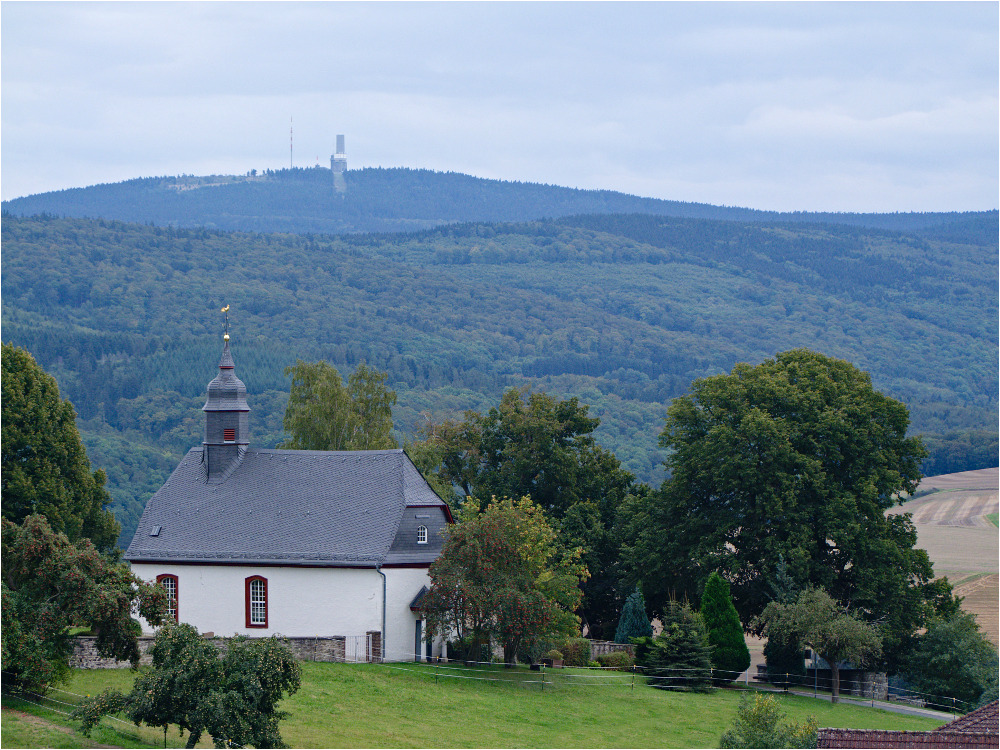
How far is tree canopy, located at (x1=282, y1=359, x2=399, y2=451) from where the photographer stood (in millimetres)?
70438

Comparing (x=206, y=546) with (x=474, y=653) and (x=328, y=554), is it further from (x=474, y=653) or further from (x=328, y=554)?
(x=474, y=653)

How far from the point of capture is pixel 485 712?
134 ft

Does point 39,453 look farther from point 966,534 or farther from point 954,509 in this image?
point 954,509

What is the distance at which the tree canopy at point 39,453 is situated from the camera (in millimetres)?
56219

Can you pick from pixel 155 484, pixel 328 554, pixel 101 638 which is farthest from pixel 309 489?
pixel 155 484

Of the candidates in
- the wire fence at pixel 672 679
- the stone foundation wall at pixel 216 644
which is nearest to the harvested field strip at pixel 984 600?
the wire fence at pixel 672 679

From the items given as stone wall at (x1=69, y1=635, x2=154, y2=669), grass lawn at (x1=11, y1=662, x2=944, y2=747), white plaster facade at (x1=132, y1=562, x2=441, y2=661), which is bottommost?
grass lawn at (x1=11, y1=662, x2=944, y2=747)

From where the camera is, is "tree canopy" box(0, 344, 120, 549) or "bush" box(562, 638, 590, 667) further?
"tree canopy" box(0, 344, 120, 549)

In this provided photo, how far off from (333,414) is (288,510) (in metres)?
20.3

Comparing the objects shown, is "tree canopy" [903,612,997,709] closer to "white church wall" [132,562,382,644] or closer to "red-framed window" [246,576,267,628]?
"white church wall" [132,562,382,644]

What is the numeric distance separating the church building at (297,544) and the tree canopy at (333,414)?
17.4m

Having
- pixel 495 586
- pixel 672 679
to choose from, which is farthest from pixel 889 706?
pixel 495 586

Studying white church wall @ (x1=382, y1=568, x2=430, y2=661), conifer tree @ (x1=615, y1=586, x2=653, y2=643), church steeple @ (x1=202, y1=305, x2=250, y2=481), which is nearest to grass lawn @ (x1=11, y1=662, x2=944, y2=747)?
white church wall @ (x1=382, y1=568, x2=430, y2=661)

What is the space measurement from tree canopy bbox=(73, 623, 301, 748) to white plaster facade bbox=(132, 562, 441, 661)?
17190 mm
